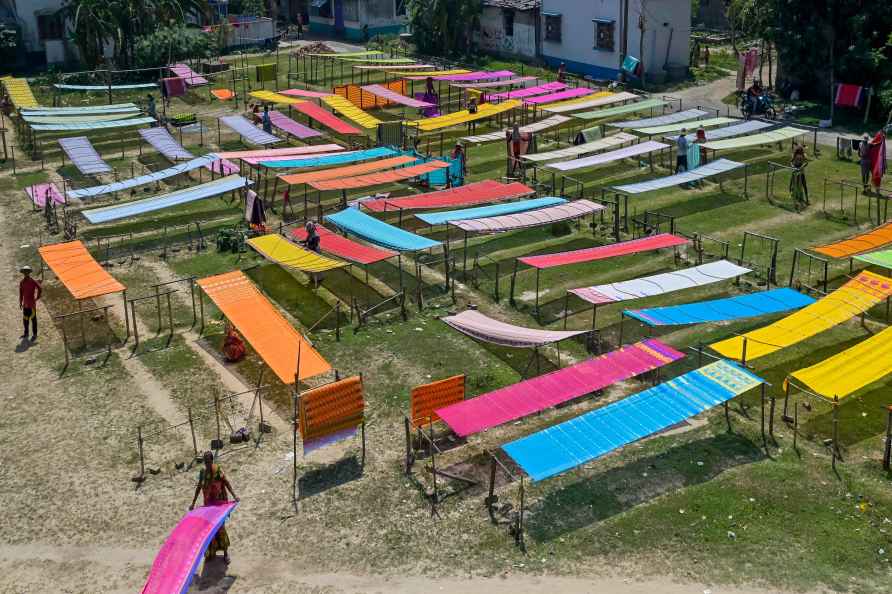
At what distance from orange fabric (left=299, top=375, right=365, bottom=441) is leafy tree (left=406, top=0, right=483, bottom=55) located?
3548 cm

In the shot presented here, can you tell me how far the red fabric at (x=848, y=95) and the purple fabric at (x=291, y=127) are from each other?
60.8 ft

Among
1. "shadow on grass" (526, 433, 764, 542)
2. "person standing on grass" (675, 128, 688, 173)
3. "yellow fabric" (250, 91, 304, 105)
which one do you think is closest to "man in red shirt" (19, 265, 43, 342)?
"shadow on grass" (526, 433, 764, 542)

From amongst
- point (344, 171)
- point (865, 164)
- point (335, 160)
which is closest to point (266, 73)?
point (335, 160)

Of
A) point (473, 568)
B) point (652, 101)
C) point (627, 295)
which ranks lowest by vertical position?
point (473, 568)

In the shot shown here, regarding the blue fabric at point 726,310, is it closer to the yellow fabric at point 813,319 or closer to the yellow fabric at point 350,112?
the yellow fabric at point 813,319

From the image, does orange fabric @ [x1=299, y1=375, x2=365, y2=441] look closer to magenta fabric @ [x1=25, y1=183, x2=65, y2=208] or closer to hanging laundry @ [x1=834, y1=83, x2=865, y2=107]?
magenta fabric @ [x1=25, y1=183, x2=65, y2=208]

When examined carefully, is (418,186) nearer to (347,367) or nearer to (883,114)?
(347,367)

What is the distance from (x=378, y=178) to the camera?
26.0m

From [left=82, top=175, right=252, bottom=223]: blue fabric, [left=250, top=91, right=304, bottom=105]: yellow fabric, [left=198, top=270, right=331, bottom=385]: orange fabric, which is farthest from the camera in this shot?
[left=250, top=91, right=304, bottom=105]: yellow fabric

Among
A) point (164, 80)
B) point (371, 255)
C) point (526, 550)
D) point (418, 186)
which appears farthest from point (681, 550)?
point (164, 80)

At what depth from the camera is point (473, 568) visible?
12555mm

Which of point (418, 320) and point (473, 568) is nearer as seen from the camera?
point (473, 568)

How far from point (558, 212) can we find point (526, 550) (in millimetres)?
11345

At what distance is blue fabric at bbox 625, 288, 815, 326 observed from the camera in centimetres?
1731
